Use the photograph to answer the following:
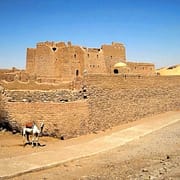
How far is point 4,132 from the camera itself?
15438 mm

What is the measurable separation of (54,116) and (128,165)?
173 inches

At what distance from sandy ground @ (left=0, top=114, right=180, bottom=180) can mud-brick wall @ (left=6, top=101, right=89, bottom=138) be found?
0.48 metres

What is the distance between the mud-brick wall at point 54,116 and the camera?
563 inches

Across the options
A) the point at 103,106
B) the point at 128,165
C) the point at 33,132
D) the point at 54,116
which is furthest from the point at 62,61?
the point at 128,165

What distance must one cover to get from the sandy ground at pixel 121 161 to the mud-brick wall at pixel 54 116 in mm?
483

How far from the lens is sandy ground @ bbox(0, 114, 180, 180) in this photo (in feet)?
32.3

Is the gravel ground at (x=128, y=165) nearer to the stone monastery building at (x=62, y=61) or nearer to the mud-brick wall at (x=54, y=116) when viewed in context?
the mud-brick wall at (x=54, y=116)

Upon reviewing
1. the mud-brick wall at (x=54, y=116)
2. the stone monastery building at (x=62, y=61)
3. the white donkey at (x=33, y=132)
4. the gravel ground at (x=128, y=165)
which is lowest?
the gravel ground at (x=128, y=165)

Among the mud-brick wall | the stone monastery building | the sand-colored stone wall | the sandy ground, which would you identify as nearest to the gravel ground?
the sandy ground

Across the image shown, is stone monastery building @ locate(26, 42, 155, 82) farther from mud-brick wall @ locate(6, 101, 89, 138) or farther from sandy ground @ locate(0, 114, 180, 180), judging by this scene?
sandy ground @ locate(0, 114, 180, 180)

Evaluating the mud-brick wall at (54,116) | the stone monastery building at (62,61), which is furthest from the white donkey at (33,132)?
the stone monastery building at (62,61)

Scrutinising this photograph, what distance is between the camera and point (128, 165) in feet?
36.3

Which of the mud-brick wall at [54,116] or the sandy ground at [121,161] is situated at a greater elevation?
the mud-brick wall at [54,116]

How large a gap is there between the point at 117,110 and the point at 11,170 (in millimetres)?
9239
